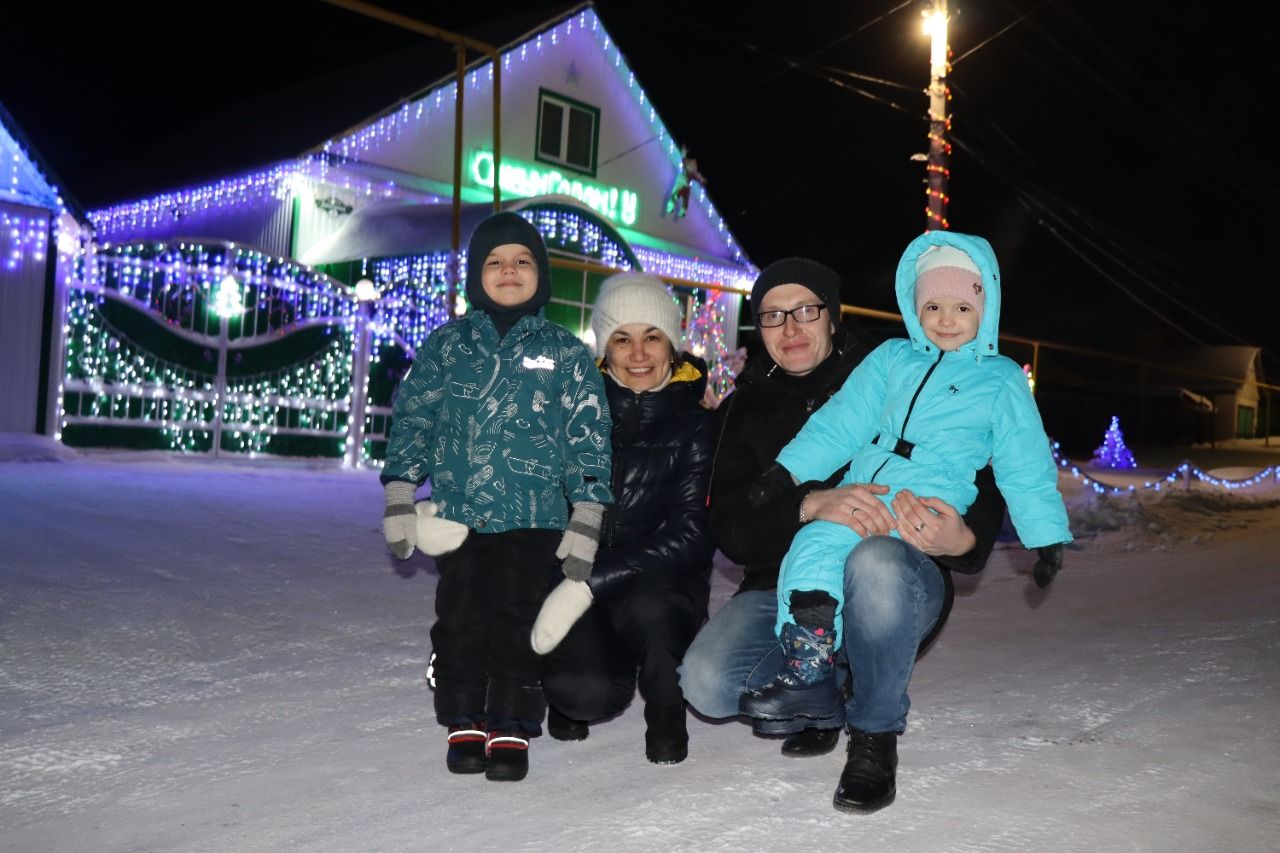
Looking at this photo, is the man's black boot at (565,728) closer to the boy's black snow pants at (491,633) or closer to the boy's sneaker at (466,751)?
the boy's black snow pants at (491,633)

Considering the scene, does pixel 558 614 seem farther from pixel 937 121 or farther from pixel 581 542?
pixel 937 121

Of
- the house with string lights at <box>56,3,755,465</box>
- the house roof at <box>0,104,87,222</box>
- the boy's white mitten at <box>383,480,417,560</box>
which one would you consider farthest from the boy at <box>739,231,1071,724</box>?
the house roof at <box>0,104,87,222</box>

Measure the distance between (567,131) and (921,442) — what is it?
1896 cm

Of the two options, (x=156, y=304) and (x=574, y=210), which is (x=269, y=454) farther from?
(x=574, y=210)

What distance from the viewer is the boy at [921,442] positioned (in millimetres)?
2877

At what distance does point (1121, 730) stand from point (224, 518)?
20.4 ft

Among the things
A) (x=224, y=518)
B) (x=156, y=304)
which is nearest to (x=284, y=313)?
(x=156, y=304)

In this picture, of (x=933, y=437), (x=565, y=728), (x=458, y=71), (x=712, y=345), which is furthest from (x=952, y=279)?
(x=712, y=345)

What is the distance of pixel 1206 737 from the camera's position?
3402 millimetres

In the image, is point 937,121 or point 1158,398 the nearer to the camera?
point 937,121

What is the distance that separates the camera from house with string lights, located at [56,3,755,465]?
38.4ft

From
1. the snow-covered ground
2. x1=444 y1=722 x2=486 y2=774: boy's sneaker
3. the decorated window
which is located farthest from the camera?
the decorated window

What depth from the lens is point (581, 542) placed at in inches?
124

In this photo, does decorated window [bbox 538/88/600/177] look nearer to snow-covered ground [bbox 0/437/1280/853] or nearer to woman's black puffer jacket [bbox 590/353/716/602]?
snow-covered ground [bbox 0/437/1280/853]
